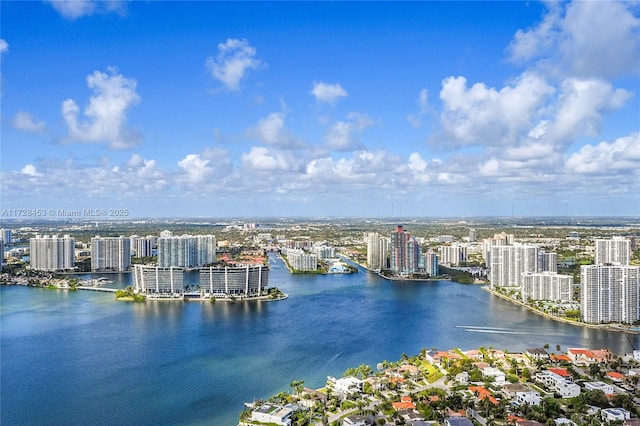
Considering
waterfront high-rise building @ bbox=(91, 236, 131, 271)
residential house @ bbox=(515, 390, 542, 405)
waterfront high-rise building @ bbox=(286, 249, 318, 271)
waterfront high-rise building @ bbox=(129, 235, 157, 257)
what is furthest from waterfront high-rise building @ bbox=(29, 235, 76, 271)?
residential house @ bbox=(515, 390, 542, 405)

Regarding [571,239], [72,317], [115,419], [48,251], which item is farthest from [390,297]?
[571,239]

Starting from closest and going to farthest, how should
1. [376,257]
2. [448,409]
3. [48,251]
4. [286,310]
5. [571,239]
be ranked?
[448,409]
[286,310]
[48,251]
[376,257]
[571,239]

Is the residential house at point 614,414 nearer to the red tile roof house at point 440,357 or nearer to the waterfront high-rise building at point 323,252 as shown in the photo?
the red tile roof house at point 440,357

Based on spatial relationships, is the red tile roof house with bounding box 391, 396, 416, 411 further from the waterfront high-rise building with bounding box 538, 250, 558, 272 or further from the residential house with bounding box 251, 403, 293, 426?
the waterfront high-rise building with bounding box 538, 250, 558, 272

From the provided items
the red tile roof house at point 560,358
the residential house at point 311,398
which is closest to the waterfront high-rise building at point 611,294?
the red tile roof house at point 560,358

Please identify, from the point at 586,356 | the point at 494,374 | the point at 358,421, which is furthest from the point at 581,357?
the point at 358,421

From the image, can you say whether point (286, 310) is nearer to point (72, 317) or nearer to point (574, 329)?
point (72, 317)
